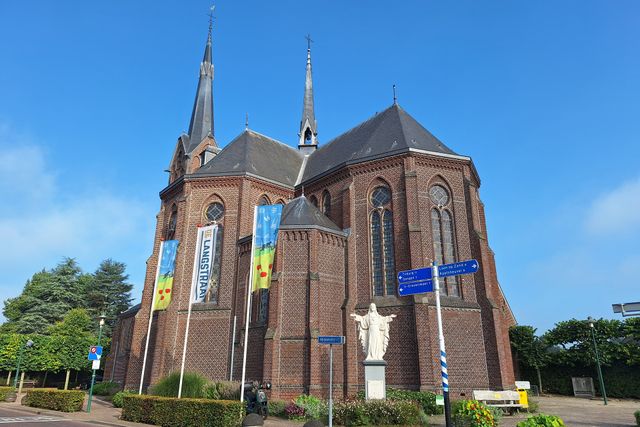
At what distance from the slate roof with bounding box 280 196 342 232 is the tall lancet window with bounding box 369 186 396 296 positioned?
204cm

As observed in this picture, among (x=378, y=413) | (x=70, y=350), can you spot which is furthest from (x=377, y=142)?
(x=70, y=350)

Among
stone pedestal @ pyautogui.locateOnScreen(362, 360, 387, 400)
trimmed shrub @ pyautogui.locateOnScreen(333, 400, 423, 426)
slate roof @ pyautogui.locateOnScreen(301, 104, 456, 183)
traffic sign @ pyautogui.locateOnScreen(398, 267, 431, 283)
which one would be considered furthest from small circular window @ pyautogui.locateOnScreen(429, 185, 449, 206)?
traffic sign @ pyautogui.locateOnScreen(398, 267, 431, 283)

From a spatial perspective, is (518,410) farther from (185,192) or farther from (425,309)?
(185,192)

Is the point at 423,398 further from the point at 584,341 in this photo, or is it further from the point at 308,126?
the point at 308,126

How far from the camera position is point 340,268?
22844mm

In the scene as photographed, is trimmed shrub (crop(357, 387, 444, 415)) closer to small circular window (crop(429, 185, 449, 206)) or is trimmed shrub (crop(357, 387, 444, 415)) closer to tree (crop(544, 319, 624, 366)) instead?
small circular window (crop(429, 185, 449, 206))

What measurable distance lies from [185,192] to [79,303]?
31318 mm

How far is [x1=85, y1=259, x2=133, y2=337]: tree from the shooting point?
166ft

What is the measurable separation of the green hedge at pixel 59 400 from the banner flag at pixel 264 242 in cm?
853

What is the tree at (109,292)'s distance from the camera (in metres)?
50.7

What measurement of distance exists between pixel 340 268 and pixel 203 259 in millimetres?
7042

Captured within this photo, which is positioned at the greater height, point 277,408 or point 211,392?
point 211,392

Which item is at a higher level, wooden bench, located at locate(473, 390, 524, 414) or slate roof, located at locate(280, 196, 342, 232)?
slate roof, located at locate(280, 196, 342, 232)

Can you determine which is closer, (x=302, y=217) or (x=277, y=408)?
(x=277, y=408)
